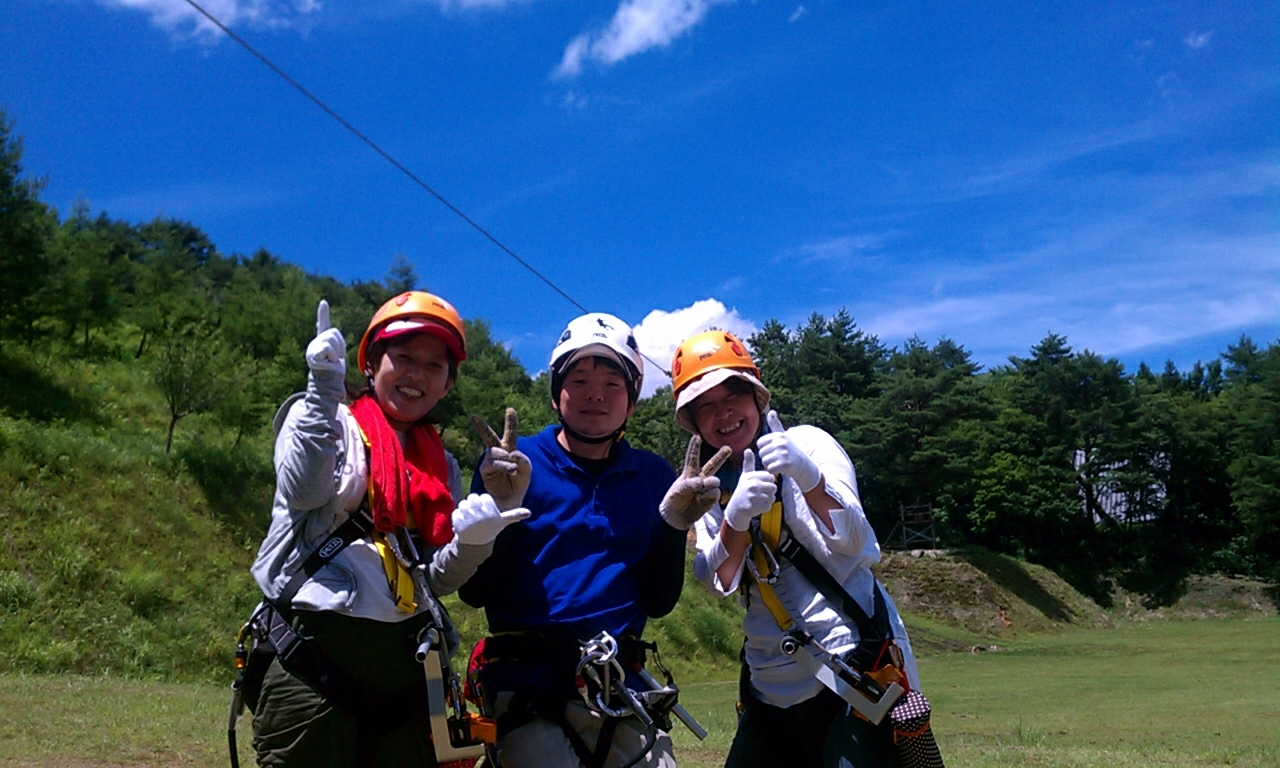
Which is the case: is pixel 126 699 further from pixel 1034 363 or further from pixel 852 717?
pixel 1034 363

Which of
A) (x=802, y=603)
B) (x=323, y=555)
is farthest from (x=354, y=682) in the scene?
(x=802, y=603)

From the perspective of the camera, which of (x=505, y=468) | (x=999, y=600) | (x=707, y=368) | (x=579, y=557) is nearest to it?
(x=505, y=468)

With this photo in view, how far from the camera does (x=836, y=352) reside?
190 feet

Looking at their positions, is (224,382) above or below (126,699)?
above

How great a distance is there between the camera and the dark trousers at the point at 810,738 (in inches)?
135

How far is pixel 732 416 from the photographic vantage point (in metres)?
3.97

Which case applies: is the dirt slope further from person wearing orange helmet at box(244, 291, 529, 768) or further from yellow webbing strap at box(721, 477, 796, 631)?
person wearing orange helmet at box(244, 291, 529, 768)

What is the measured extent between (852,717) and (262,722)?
209 centimetres

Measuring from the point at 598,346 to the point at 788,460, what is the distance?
2.79 feet

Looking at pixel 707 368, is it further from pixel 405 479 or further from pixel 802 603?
pixel 405 479

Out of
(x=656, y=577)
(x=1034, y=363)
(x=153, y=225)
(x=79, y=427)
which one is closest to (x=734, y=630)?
(x=79, y=427)

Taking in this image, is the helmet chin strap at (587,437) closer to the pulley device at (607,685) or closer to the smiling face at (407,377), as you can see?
the smiling face at (407,377)

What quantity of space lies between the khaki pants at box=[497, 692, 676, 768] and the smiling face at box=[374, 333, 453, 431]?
112cm

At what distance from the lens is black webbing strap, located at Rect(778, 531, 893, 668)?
355 cm
